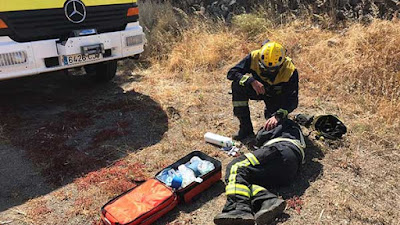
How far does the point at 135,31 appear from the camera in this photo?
5.04m

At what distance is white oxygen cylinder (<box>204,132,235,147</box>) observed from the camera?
3.98 metres

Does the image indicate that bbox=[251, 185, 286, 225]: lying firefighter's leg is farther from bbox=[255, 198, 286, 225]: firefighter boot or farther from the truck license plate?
the truck license plate

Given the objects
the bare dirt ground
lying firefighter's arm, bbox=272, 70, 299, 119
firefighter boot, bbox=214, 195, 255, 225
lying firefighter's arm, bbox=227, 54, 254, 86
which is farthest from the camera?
lying firefighter's arm, bbox=227, 54, 254, 86

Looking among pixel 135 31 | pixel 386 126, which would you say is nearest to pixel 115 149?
pixel 135 31

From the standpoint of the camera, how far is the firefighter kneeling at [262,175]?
9.02 ft

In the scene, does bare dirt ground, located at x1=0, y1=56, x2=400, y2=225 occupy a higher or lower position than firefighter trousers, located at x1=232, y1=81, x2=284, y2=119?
lower

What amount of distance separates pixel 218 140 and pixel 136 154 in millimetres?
894

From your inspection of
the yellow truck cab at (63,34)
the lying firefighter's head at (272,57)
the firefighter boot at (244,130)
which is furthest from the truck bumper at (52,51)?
the lying firefighter's head at (272,57)

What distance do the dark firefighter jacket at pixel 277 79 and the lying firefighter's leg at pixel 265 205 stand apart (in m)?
1.06

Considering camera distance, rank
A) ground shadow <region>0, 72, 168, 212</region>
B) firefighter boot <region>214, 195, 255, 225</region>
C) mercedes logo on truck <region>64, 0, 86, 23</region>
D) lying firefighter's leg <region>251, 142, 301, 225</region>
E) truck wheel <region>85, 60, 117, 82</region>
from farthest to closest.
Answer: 1. truck wheel <region>85, 60, 117, 82</region>
2. mercedes logo on truck <region>64, 0, 86, 23</region>
3. ground shadow <region>0, 72, 168, 212</region>
4. lying firefighter's leg <region>251, 142, 301, 225</region>
5. firefighter boot <region>214, 195, 255, 225</region>

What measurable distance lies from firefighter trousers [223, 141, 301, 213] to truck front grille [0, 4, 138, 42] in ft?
8.72

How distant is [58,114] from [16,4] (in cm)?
152

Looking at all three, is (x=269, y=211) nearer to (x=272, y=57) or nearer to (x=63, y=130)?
(x=272, y=57)

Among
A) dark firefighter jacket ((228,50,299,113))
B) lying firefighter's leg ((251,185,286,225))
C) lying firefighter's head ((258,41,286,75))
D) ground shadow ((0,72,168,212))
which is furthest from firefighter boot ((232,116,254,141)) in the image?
lying firefighter's leg ((251,185,286,225))
